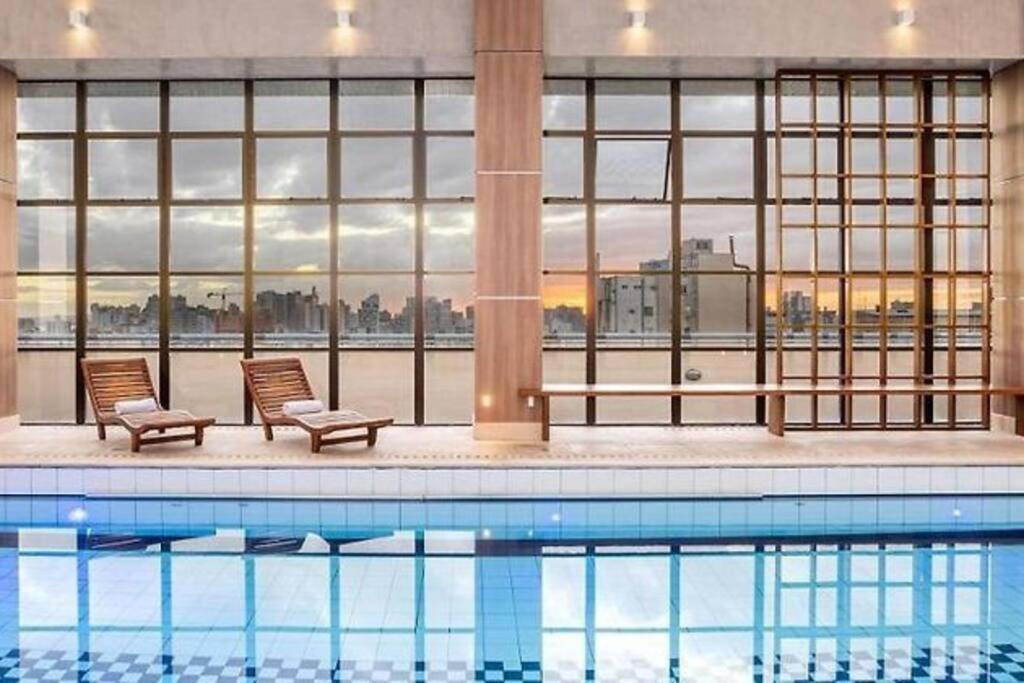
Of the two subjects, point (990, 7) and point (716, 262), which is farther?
point (716, 262)

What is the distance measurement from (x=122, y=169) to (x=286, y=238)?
1817 mm

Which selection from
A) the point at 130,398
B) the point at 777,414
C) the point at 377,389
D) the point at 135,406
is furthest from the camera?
the point at 377,389

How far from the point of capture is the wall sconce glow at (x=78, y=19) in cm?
845

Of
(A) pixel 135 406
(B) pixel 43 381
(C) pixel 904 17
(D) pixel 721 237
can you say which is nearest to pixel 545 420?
(D) pixel 721 237

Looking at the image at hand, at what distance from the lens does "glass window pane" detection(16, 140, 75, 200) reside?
9547 millimetres

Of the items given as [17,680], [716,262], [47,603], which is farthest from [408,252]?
[17,680]

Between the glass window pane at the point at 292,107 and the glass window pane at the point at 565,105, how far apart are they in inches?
87.6

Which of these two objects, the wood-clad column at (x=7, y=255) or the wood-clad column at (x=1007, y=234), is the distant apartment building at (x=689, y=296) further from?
the wood-clad column at (x=7, y=255)

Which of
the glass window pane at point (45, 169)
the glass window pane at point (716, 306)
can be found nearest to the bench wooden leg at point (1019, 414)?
the glass window pane at point (716, 306)

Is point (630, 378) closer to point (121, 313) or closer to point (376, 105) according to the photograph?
point (376, 105)

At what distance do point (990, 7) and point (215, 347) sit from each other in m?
8.14

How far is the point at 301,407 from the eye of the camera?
8.17m

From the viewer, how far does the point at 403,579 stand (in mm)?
5246

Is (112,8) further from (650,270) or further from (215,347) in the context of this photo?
(650,270)
